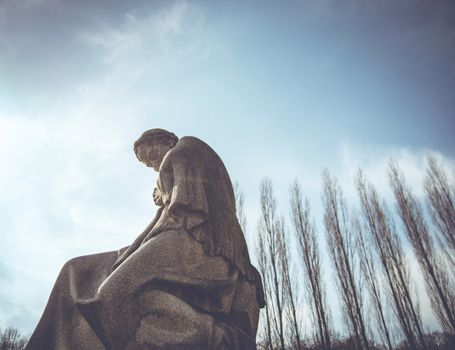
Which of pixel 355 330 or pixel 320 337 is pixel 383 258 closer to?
pixel 355 330

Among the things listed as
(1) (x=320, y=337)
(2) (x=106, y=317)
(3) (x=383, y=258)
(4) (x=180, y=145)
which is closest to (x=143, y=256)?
(2) (x=106, y=317)

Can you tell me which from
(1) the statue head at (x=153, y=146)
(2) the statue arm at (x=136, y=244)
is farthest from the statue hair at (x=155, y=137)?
(2) the statue arm at (x=136, y=244)

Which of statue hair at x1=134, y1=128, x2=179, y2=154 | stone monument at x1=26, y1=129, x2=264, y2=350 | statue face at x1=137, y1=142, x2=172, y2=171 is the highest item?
statue hair at x1=134, y1=128, x2=179, y2=154

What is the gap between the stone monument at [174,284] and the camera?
2.15m

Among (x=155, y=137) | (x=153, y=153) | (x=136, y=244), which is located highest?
(x=155, y=137)

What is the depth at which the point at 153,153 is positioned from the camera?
3.38m

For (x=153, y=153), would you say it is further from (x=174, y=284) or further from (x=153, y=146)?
(x=174, y=284)

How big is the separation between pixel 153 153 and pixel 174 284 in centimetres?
151

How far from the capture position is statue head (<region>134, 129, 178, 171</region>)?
338 cm

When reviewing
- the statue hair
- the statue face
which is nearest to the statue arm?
the statue face

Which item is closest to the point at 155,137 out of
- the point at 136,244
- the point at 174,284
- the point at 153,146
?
the point at 153,146

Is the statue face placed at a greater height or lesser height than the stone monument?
greater

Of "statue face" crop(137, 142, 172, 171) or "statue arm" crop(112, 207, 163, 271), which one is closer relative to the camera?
"statue arm" crop(112, 207, 163, 271)

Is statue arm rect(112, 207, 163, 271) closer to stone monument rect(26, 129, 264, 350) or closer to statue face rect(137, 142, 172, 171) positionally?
stone monument rect(26, 129, 264, 350)
